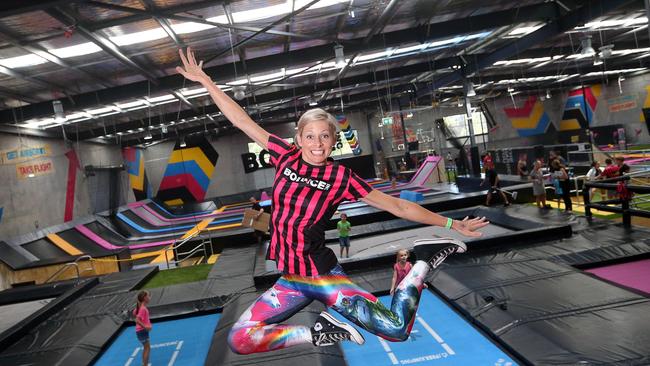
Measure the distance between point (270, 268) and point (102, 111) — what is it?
8.83 m

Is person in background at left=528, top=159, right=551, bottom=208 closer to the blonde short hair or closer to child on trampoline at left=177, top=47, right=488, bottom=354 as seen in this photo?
child on trampoline at left=177, top=47, right=488, bottom=354

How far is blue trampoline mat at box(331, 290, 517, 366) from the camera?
4.45 metres

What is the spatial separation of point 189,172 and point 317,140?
2295cm

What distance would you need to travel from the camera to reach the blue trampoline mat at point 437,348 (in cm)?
445

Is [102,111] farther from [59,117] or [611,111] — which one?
[611,111]

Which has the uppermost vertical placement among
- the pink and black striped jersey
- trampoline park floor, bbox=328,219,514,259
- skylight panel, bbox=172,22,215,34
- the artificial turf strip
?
skylight panel, bbox=172,22,215,34

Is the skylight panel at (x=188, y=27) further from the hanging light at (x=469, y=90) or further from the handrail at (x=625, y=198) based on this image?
the hanging light at (x=469, y=90)

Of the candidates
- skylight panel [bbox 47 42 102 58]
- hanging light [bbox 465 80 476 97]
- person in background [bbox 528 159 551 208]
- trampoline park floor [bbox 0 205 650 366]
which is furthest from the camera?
hanging light [bbox 465 80 476 97]

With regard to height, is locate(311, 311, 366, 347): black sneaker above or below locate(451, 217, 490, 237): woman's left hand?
below

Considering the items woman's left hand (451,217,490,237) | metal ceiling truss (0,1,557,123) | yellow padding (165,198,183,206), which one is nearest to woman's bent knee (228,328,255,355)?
woman's left hand (451,217,490,237)

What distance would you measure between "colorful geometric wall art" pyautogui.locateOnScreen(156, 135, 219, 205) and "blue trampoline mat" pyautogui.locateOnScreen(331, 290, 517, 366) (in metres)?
19.0

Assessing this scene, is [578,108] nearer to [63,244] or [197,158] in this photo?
[197,158]

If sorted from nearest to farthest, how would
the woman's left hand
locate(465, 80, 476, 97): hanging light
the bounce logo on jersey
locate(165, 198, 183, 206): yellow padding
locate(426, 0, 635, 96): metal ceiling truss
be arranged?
the bounce logo on jersey < the woman's left hand < locate(426, 0, 635, 96): metal ceiling truss < locate(465, 80, 476, 97): hanging light < locate(165, 198, 183, 206): yellow padding

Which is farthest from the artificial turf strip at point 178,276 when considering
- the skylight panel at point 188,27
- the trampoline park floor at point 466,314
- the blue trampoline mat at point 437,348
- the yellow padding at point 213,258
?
the blue trampoline mat at point 437,348
